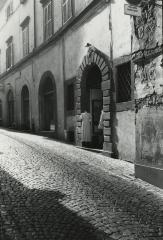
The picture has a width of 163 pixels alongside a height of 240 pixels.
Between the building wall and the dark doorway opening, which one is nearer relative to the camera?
the building wall

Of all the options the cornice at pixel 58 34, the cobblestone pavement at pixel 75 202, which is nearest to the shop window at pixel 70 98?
the cornice at pixel 58 34

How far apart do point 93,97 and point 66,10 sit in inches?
164

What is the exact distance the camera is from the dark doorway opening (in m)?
12.4

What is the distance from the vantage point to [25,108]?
71.4 ft

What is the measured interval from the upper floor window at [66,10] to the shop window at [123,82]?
4.88 metres

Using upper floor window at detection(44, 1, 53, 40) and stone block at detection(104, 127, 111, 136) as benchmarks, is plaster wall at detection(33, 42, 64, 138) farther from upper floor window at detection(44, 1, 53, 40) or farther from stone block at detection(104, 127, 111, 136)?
stone block at detection(104, 127, 111, 136)

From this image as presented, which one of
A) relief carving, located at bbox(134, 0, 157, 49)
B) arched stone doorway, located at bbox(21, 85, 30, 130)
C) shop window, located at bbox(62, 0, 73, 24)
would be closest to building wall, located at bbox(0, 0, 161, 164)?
relief carving, located at bbox(134, 0, 157, 49)

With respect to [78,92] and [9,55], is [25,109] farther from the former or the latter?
[78,92]

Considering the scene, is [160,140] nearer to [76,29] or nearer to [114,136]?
[114,136]

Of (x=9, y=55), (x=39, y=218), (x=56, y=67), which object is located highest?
(x=9, y=55)

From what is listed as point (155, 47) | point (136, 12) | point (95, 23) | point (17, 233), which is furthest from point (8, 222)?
point (95, 23)

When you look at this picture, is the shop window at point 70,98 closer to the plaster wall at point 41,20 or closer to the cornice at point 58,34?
the cornice at point 58,34

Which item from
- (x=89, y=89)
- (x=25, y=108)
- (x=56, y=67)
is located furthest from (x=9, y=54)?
(x=89, y=89)

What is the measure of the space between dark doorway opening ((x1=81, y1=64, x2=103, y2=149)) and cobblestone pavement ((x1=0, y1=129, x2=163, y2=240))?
3858mm
